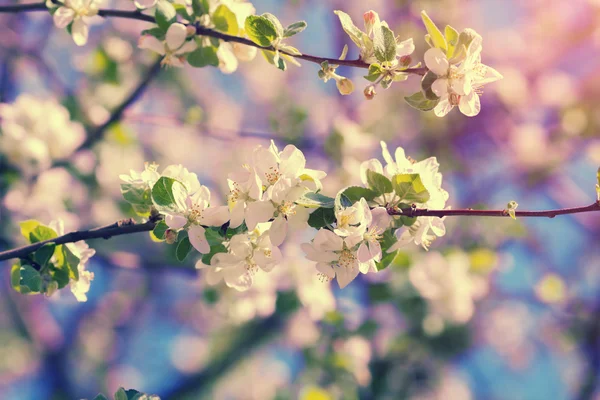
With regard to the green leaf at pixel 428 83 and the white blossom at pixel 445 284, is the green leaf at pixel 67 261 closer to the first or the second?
the green leaf at pixel 428 83

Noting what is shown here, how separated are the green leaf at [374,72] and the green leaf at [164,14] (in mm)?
387

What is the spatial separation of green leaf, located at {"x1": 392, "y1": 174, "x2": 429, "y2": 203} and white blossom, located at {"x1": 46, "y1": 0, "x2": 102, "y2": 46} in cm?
70

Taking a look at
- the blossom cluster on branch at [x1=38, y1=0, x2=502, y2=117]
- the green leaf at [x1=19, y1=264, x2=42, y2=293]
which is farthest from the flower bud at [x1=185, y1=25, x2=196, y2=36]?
the green leaf at [x1=19, y1=264, x2=42, y2=293]

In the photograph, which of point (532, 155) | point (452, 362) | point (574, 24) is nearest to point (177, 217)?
point (532, 155)

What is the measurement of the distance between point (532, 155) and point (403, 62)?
254cm

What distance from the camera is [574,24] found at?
396cm

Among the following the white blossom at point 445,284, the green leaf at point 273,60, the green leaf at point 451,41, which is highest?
the white blossom at point 445,284

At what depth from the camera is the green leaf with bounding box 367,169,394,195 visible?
0.82m

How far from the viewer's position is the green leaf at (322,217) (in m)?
0.80

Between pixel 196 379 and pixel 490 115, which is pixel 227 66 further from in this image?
pixel 490 115

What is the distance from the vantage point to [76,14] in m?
1.09

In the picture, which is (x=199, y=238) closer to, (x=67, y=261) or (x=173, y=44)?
(x=67, y=261)

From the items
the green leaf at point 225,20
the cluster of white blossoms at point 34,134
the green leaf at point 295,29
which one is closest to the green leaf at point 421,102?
the green leaf at point 295,29

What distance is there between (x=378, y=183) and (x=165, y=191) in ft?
1.06
